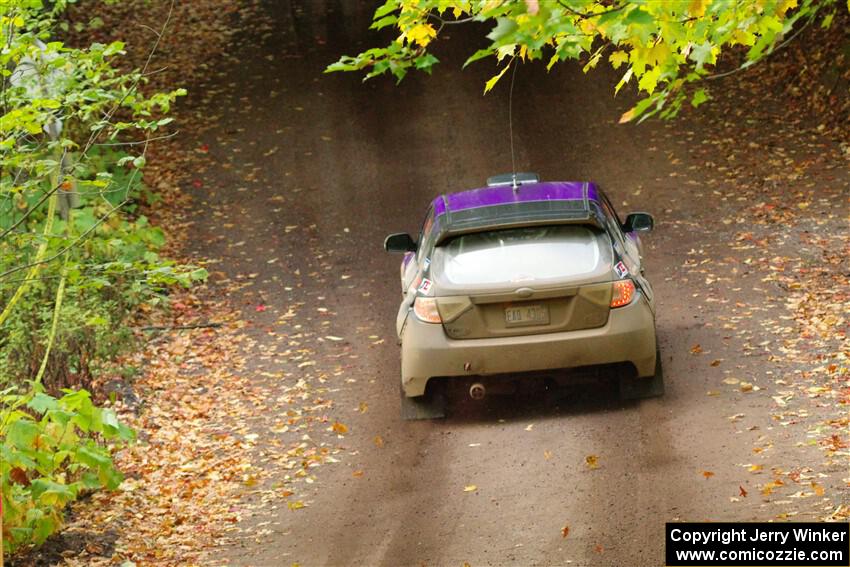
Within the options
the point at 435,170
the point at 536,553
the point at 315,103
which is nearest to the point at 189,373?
the point at 536,553

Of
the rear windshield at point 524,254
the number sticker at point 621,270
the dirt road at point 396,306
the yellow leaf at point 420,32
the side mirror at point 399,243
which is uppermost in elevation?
the yellow leaf at point 420,32

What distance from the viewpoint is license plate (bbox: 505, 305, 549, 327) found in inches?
374

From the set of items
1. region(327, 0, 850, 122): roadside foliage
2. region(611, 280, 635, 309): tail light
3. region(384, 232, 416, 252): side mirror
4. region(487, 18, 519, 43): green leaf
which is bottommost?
region(384, 232, 416, 252): side mirror

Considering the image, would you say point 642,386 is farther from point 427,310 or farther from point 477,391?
point 427,310

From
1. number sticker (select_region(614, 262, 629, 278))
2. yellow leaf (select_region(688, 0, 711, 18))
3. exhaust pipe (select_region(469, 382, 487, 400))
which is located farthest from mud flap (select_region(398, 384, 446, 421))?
yellow leaf (select_region(688, 0, 711, 18))

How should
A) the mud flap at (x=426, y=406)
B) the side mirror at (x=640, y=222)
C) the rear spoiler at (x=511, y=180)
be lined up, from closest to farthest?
the mud flap at (x=426, y=406)
the side mirror at (x=640, y=222)
the rear spoiler at (x=511, y=180)

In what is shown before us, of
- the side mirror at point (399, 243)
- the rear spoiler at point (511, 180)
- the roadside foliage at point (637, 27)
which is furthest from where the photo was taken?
the rear spoiler at point (511, 180)

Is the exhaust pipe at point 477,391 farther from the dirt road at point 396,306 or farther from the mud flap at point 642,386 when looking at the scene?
the mud flap at point 642,386

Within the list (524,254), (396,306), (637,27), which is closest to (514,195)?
(524,254)

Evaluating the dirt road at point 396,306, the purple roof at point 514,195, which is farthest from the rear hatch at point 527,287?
the dirt road at point 396,306

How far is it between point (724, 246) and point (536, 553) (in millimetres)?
8233

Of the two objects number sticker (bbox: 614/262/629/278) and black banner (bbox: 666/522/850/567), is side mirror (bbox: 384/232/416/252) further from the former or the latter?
black banner (bbox: 666/522/850/567)

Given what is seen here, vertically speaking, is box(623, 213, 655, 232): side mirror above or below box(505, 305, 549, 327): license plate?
below

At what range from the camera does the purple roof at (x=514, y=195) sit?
33.4 feet
